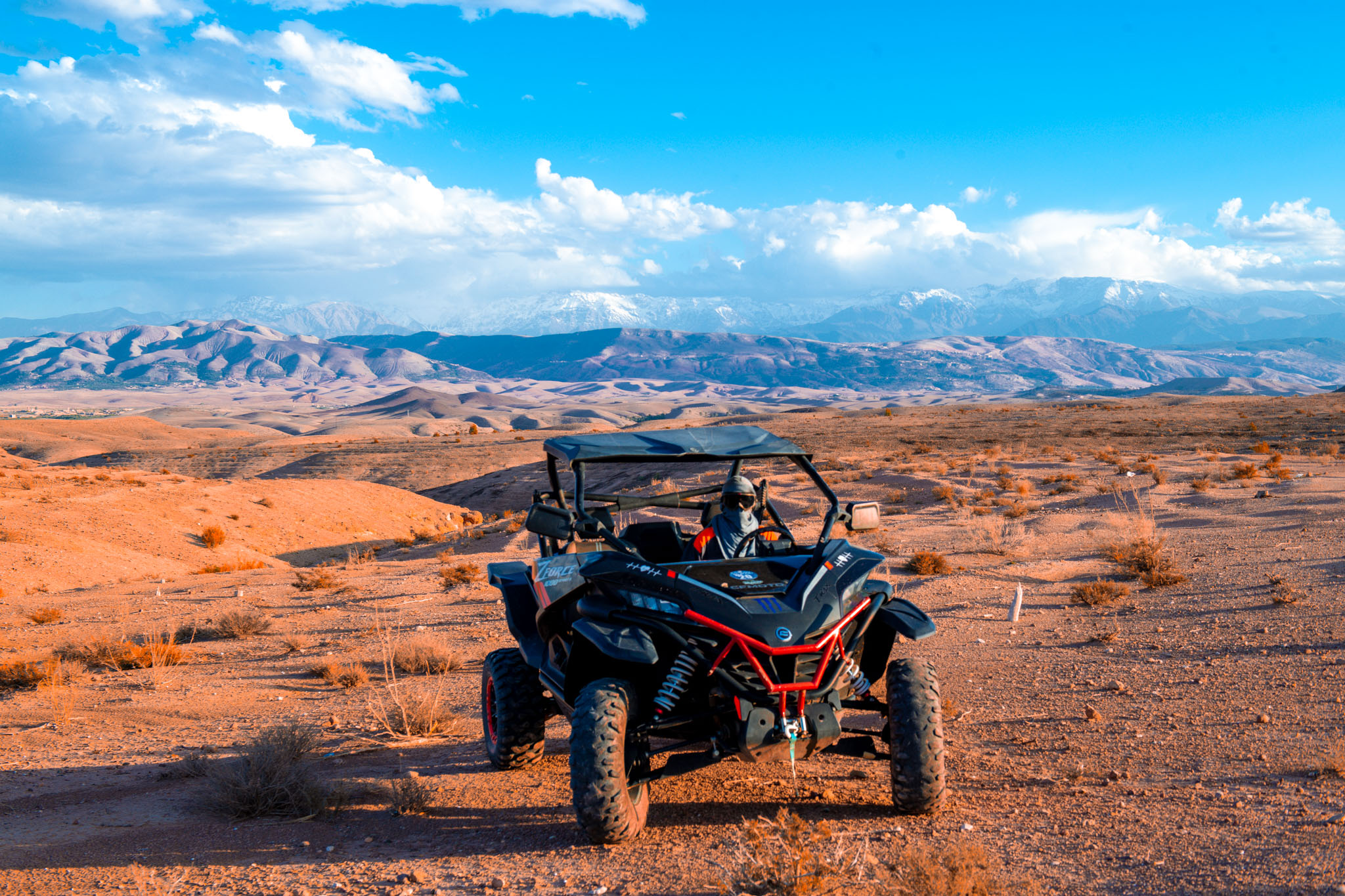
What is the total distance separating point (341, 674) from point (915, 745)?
20.7 feet

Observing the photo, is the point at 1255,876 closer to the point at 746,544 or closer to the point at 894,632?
the point at 894,632

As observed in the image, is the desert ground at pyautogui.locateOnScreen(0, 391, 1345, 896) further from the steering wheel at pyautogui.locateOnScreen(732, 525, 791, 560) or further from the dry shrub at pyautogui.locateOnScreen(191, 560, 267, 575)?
the steering wheel at pyautogui.locateOnScreen(732, 525, 791, 560)

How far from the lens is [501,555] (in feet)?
55.4

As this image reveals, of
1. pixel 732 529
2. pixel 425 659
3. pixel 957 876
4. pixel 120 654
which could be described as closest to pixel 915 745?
pixel 957 876

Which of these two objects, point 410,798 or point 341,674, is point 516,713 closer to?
point 410,798

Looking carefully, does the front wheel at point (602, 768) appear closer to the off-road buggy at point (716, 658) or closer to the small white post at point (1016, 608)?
the off-road buggy at point (716, 658)

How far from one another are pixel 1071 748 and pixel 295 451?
61670 mm

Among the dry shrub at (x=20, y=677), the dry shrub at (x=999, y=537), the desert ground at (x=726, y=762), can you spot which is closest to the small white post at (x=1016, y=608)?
the desert ground at (x=726, y=762)

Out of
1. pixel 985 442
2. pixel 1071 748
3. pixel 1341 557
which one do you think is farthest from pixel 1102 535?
pixel 985 442

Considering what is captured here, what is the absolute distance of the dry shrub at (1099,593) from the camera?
381 inches

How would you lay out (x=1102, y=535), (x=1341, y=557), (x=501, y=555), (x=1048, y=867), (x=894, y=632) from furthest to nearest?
(x=501, y=555) < (x=1102, y=535) < (x=1341, y=557) < (x=894, y=632) < (x=1048, y=867)

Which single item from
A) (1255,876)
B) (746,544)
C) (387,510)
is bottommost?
(387,510)

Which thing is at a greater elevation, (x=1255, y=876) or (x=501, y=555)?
(x=1255, y=876)

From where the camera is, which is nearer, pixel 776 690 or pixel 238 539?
pixel 776 690
